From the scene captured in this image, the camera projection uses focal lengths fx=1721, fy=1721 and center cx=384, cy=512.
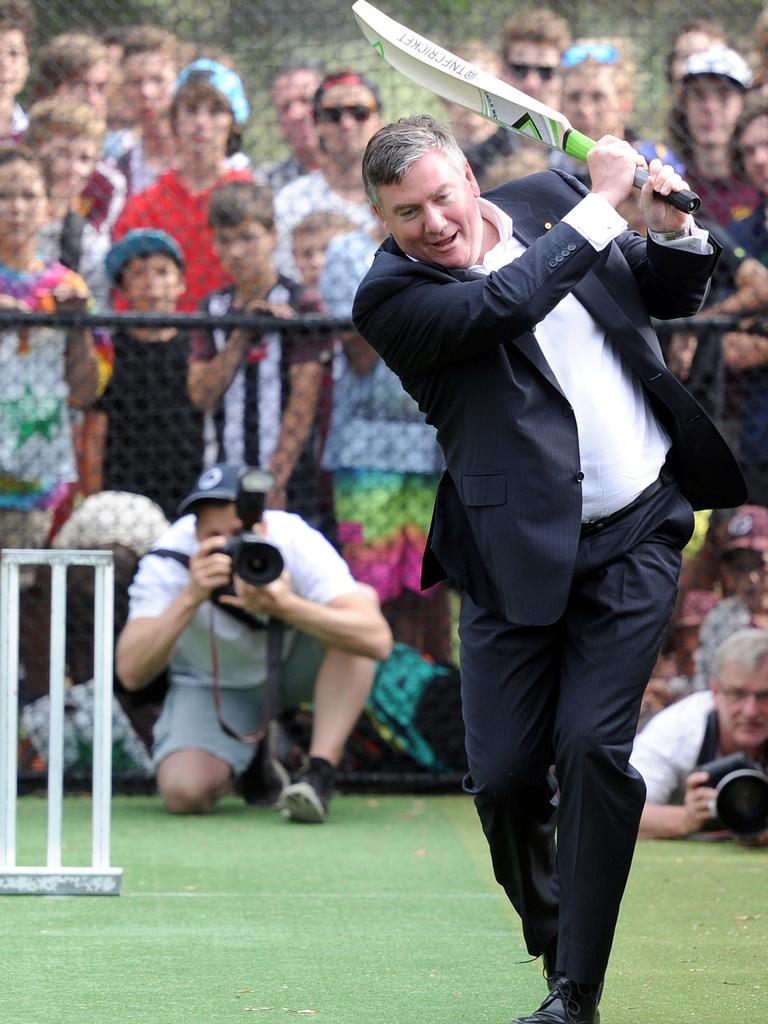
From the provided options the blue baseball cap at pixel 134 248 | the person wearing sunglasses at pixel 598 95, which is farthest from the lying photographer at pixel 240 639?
the person wearing sunglasses at pixel 598 95

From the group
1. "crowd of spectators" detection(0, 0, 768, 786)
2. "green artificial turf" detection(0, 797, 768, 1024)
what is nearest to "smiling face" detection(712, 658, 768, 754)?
"green artificial turf" detection(0, 797, 768, 1024)

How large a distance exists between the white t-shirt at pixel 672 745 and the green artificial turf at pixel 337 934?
10.1 inches

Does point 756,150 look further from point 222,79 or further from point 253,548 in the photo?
point 253,548

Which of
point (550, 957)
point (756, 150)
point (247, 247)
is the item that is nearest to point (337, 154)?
point (247, 247)

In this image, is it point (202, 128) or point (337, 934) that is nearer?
point (337, 934)

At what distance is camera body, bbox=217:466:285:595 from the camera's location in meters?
5.88

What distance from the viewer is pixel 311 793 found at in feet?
19.4

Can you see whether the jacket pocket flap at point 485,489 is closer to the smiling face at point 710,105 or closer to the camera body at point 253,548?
the camera body at point 253,548

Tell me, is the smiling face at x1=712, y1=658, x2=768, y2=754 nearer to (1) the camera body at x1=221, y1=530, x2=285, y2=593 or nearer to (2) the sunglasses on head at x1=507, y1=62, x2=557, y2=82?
(1) the camera body at x1=221, y1=530, x2=285, y2=593

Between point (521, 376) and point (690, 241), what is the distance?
39 cm

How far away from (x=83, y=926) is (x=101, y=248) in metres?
3.52

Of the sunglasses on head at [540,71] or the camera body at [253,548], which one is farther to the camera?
the sunglasses on head at [540,71]

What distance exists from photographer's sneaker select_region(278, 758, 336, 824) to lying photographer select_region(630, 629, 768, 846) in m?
1.09

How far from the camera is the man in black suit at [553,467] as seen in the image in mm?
3033
